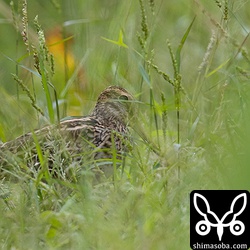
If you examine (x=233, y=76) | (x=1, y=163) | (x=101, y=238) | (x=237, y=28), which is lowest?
(x=101, y=238)

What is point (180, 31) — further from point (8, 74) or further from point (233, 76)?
point (233, 76)

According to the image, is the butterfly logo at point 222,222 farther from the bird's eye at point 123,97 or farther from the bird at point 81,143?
the bird's eye at point 123,97

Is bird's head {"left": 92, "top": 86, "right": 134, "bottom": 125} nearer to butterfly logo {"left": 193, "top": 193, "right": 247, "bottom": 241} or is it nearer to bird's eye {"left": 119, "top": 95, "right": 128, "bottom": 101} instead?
bird's eye {"left": 119, "top": 95, "right": 128, "bottom": 101}

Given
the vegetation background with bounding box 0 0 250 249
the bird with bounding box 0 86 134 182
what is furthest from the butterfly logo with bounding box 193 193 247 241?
the bird with bounding box 0 86 134 182

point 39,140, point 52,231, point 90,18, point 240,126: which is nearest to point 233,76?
point 240,126

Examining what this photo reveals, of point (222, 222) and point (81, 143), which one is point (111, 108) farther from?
point (222, 222)

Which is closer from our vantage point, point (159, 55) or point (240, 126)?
point (240, 126)

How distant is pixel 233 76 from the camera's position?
22.0 feet

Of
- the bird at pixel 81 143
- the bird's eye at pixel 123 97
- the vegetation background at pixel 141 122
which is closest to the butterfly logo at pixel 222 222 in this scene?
the vegetation background at pixel 141 122

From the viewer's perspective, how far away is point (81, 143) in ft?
23.3

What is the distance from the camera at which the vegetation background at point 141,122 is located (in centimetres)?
552

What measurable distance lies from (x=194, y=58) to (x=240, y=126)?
2258 millimetres

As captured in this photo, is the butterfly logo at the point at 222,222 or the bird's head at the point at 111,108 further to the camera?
the bird's head at the point at 111,108

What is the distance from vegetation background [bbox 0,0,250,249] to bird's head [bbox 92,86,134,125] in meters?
0.12
